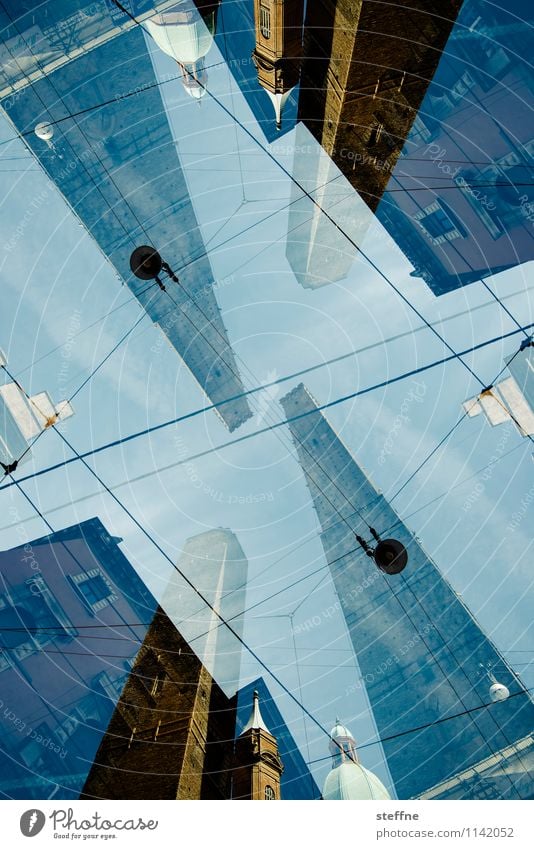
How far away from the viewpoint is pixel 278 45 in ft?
75.9

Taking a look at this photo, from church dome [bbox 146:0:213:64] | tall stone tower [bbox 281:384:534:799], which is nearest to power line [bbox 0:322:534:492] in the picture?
tall stone tower [bbox 281:384:534:799]

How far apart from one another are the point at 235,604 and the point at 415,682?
9.00m

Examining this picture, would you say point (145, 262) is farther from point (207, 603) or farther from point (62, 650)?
point (62, 650)

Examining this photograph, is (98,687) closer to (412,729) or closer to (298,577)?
(298,577)

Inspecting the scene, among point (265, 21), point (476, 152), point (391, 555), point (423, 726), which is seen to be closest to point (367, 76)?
point (265, 21)

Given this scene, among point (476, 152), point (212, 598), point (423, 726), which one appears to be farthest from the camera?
point (212, 598)

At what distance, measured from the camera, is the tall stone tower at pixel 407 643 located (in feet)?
97.9

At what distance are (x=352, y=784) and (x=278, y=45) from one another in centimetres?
2873

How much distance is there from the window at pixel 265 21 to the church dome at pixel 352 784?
29095mm

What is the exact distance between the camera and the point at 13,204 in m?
25.9

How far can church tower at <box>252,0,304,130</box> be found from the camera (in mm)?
22562

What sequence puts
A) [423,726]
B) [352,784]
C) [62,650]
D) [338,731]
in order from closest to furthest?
[62,650]
[352,784]
[338,731]
[423,726]

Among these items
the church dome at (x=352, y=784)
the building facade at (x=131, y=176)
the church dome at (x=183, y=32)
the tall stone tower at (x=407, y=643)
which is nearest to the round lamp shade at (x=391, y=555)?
the tall stone tower at (x=407, y=643)
